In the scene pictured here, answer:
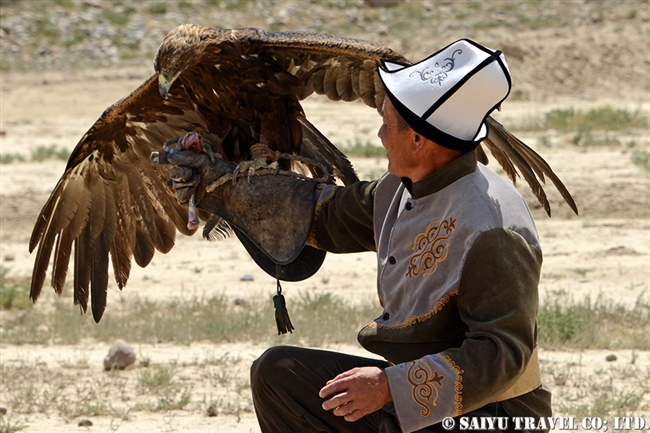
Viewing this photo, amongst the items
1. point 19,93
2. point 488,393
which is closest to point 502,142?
point 488,393

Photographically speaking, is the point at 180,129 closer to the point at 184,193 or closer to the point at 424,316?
the point at 184,193

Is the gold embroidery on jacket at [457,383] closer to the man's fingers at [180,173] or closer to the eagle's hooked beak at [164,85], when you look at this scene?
the man's fingers at [180,173]

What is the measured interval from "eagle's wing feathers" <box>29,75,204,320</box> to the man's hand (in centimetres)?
253

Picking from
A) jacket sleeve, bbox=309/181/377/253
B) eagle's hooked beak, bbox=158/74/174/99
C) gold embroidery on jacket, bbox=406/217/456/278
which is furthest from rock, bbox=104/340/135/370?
gold embroidery on jacket, bbox=406/217/456/278

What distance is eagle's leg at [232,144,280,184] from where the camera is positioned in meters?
4.02

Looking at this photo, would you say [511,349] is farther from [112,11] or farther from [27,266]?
[112,11]

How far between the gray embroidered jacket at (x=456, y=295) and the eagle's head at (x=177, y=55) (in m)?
1.90

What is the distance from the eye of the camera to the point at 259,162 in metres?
4.18

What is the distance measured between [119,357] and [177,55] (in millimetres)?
2215

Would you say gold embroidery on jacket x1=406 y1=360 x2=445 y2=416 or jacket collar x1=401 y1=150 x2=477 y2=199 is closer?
gold embroidery on jacket x1=406 y1=360 x2=445 y2=416

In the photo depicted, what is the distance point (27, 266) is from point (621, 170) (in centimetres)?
664

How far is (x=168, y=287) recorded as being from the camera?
333 inches

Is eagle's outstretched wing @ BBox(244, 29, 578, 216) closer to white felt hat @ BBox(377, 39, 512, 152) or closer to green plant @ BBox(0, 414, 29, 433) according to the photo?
white felt hat @ BBox(377, 39, 512, 152)

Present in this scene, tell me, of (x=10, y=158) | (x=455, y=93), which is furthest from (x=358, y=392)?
(x=10, y=158)
